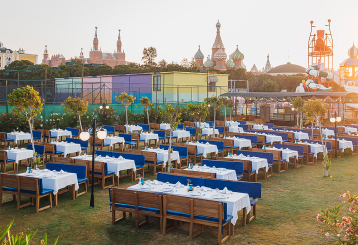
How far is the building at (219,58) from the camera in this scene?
123125mm

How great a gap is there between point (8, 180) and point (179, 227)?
4574mm

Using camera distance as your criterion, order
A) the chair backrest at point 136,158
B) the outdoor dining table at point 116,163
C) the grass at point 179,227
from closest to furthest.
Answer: the grass at point 179,227
the outdoor dining table at point 116,163
the chair backrest at point 136,158

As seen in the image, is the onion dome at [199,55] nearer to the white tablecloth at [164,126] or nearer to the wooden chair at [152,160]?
the white tablecloth at [164,126]

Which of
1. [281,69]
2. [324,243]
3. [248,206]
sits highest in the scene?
[281,69]

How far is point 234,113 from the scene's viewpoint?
3494cm

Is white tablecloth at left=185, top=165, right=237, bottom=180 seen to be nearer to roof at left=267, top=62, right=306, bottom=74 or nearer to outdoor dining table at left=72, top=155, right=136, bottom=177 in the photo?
outdoor dining table at left=72, top=155, right=136, bottom=177

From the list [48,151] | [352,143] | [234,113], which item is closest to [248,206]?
[48,151]

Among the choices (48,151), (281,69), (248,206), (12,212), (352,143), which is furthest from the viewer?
(281,69)

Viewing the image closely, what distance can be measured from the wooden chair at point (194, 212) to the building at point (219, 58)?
375 ft

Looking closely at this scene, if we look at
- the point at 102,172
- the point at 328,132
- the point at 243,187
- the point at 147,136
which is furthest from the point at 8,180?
the point at 328,132

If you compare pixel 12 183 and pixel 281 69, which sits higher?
pixel 281 69

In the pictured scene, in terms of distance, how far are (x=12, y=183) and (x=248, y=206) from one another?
19.1ft

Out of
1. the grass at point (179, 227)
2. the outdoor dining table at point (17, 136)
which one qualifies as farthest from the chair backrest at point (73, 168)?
the outdoor dining table at point (17, 136)

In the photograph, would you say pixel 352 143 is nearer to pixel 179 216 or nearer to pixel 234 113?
pixel 179 216
